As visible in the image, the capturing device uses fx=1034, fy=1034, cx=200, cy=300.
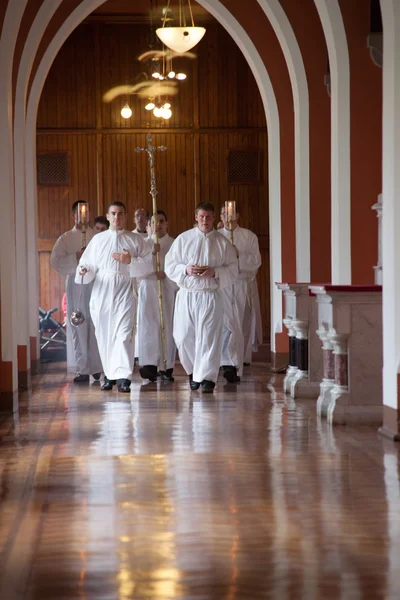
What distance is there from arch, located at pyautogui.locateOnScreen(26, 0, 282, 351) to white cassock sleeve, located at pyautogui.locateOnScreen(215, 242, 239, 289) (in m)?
3.01

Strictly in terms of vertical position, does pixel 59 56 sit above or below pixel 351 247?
above

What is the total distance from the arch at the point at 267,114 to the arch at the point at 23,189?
0.77 m

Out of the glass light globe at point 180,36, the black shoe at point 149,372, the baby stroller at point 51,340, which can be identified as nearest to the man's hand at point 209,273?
the black shoe at point 149,372

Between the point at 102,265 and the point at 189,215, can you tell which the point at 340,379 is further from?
the point at 189,215

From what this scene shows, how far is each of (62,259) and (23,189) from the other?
1122 millimetres

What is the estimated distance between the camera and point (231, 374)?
11914 millimetres

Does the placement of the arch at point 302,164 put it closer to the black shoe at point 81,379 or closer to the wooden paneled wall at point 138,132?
the black shoe at point 81,379

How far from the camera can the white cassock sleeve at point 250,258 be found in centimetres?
1295

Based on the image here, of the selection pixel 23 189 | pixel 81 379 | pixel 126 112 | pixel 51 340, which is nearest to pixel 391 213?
pixel 81 379

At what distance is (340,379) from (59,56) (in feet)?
36.5

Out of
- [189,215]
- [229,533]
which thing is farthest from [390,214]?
[189,215]

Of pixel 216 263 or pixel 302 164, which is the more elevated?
pixel 302 164

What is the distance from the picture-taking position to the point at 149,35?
17.5 meters

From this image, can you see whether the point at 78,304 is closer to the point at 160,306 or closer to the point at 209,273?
the point at 160,306
